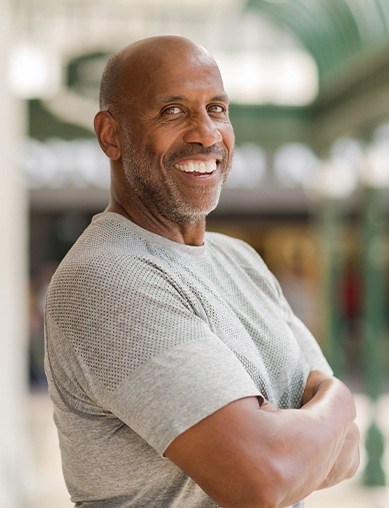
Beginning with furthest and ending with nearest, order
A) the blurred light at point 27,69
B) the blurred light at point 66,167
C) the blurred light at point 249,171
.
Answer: the blurred light at point 249,171 → the blurred light at point 66,167 → the blurred light at point 27,69

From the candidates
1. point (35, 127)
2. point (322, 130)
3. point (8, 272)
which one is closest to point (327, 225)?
point (322, 130)

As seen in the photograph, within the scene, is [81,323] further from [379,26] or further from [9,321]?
[379,26]

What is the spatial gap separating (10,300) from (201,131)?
630 cm

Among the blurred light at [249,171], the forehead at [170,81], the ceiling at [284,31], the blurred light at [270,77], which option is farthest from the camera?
the blurred light at [249,171]

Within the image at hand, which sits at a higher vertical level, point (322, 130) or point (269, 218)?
point (322, 130)

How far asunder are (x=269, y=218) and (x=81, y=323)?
798 inches

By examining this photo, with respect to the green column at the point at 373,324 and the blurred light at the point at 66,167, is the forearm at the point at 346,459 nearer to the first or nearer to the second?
the green column at the point at 373,324

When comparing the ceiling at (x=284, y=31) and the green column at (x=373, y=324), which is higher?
the ceiling at (x=284, y=31)

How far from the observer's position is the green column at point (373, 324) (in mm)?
10516

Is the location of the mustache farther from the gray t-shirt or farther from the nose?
the gray t-shirt

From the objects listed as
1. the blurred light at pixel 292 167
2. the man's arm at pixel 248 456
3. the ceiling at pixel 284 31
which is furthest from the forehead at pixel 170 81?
the blurred light at pixel 292 167

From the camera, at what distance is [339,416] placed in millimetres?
1675

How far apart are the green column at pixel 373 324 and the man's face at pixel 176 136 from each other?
29.3 feet

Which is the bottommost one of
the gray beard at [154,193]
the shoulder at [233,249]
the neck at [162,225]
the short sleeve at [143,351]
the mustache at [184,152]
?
the short sleeve at [143,351]
